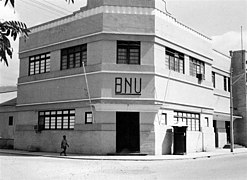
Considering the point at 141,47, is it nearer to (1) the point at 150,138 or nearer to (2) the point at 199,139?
(1) the point at 150,138

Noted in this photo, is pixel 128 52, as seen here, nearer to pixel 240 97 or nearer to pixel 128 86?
pixel 128 86

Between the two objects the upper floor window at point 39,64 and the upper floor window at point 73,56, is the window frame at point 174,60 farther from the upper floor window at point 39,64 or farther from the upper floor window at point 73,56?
the upper floor window at point 39,64

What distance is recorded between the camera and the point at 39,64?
31281 mm

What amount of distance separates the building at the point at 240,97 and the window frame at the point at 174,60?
13797 millimetres

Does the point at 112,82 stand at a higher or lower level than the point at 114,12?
lower

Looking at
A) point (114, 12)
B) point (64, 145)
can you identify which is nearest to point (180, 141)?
point (64, 145)

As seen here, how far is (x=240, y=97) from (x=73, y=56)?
2284 cm

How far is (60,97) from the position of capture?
28.7 m

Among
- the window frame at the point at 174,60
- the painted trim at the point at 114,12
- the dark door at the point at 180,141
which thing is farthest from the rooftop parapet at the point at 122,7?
the dark door at the point at 180,141

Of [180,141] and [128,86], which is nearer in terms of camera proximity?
[128,86]

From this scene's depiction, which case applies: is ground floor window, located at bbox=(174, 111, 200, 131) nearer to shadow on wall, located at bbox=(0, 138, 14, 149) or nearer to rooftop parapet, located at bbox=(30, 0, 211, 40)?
rooftop parapet, located at bbox=(30, 0, 211, 40)

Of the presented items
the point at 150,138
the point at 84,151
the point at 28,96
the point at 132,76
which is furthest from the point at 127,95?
the point at 28,96

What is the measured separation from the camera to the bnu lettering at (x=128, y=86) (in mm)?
26188

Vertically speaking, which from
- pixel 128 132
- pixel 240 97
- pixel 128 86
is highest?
pixel 240 97
